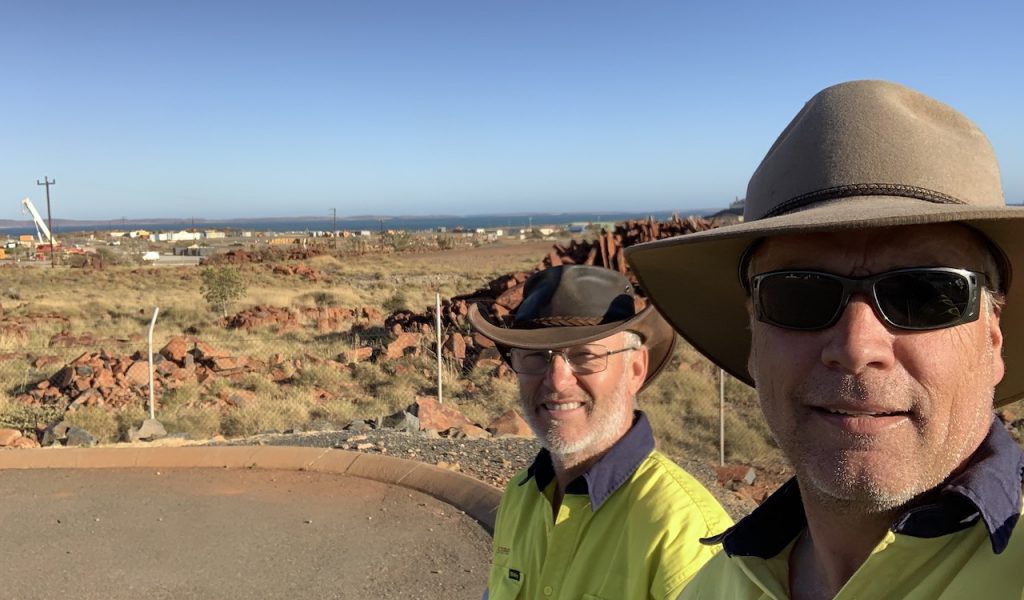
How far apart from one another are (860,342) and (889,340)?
50mm

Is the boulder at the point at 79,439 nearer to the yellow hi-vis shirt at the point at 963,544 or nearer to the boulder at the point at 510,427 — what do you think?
the boulder at the point at 510,427

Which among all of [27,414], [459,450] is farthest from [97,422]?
[459,450]

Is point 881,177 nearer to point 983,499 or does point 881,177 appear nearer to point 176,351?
point 983,499

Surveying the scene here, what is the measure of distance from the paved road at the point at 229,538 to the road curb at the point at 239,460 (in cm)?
12

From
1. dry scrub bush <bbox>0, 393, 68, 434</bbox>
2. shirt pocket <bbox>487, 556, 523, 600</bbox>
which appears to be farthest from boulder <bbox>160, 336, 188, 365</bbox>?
shirt pocket <bbox>487, 556, 523, 600</bbox>

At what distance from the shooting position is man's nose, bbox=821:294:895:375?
1.21m

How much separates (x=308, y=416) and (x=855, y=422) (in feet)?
33.6

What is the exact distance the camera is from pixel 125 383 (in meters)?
12.0

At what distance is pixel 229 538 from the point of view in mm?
5684

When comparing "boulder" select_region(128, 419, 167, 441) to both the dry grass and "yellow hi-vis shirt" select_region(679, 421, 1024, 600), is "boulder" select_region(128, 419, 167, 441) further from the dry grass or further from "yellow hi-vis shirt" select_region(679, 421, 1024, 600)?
"yellow hi-vis shirt" select_region(679, 421, 1024, 600)

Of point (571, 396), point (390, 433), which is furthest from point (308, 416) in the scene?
point (571, 396)

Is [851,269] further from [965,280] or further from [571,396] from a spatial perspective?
[571,396]

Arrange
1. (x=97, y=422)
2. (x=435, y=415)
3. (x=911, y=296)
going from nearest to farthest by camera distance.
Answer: (x=911, y=296) < (x=435, y=415) < (x=97, y=422)

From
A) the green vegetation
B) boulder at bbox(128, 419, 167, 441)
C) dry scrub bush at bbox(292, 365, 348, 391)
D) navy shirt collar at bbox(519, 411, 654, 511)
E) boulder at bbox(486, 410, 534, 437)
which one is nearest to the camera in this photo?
navy shirt collar at bbox(519, 411, 654, 511)
